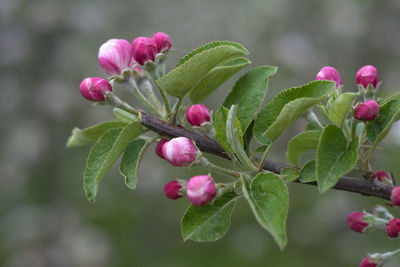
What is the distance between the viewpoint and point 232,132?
0.82 meters

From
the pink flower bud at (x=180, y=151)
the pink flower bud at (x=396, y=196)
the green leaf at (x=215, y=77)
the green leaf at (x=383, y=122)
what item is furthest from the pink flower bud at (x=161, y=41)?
the pink flower bud at (x=396, y=196)

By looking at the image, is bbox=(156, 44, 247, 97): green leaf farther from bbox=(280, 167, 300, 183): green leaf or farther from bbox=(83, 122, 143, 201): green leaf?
bbox=(280, 167, 300, 183): green leaf

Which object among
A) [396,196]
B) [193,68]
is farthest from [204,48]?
[396,196]

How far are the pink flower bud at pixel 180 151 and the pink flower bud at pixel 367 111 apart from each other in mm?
317

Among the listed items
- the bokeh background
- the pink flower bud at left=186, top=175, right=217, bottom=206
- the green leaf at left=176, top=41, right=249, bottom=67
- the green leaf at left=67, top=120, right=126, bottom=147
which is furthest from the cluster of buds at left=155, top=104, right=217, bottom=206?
the bokeh background

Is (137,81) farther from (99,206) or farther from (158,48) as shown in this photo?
(99,206)

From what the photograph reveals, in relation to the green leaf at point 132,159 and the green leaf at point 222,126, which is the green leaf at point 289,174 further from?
the green leaf at point 132,159

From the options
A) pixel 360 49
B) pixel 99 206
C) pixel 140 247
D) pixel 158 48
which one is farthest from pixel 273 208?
pixel 360 49

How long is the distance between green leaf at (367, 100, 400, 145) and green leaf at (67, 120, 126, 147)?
0.55 m

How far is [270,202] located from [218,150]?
218 mm

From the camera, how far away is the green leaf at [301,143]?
2.89ft

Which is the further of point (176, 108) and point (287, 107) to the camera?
point (176, 108)

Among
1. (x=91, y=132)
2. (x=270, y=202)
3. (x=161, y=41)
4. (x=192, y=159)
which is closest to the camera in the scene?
(x=270, y=202)

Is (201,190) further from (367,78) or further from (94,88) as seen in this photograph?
(367,78)
